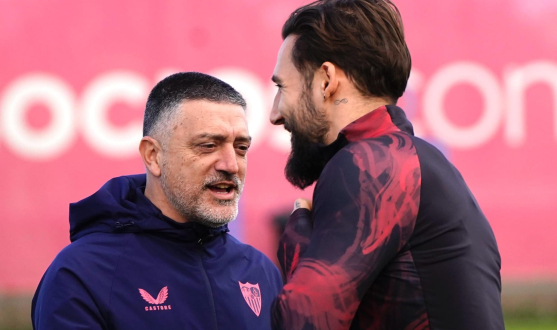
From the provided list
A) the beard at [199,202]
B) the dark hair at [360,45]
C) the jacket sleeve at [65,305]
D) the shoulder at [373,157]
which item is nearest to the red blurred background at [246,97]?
the beard at [199,202]

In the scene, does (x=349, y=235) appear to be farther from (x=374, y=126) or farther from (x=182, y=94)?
(x=182, y=94)

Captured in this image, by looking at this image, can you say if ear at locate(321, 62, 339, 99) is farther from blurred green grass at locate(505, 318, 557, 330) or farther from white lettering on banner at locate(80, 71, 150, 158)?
blurred green grass at locate(505, 318, 557, 330)

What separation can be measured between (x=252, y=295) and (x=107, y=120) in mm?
2605

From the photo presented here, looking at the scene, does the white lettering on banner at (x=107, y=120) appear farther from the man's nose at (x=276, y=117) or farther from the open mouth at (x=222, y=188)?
the man's nose at (x=276, y=117)

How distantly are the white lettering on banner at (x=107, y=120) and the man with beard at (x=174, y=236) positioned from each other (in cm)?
229

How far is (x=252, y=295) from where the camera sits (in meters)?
2.32

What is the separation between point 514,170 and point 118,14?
311 cm

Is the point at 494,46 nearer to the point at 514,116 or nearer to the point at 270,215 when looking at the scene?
the point at 514,116

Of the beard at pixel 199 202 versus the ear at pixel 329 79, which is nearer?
the ear at pixel 329 79

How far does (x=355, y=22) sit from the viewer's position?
175 cm

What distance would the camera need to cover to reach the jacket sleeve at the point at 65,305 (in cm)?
190

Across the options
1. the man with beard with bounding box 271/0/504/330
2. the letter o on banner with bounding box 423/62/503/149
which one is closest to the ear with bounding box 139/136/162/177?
the man with beard with bounding box 271/0/504/330

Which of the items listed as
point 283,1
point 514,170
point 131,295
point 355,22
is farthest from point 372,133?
point 514,170

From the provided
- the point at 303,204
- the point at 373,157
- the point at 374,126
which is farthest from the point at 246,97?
the point at 373,157
